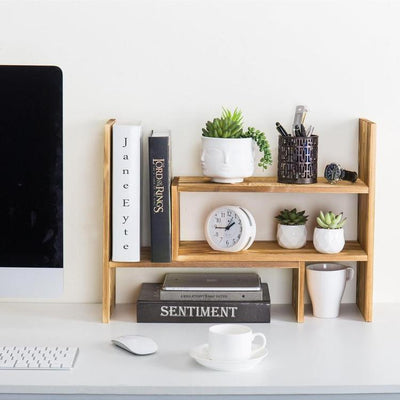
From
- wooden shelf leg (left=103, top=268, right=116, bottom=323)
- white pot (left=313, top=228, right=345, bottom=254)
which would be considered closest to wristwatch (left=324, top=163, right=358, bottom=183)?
white pot (left=313, top=228, right=345, bottom=254)

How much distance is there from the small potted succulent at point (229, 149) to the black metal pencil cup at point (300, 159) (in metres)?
0.05

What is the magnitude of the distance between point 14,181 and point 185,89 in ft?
1.73

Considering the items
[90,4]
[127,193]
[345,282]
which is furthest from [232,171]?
[90,4]

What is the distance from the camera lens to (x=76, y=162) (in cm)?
228

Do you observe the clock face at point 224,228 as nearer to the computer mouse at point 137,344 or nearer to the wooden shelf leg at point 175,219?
the wooden shelf leg at point 175,219

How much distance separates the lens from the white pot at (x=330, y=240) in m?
2.15

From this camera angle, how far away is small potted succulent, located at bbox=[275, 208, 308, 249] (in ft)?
7.25

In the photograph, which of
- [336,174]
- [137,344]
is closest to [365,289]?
[336,174]

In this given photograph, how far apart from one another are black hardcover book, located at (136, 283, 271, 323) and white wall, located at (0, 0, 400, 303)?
0.33 meters

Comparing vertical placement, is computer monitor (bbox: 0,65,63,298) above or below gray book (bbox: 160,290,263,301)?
above

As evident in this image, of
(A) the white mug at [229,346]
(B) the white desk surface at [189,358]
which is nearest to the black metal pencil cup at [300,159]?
(B) the white desk surface at [189,358]

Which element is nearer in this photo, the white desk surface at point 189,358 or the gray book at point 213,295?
the white desk surface at point 189,358

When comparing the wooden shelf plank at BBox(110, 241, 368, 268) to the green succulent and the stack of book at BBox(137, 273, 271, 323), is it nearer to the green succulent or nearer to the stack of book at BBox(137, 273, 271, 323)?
the stack of book at BBox(137, 273, 271, 323)

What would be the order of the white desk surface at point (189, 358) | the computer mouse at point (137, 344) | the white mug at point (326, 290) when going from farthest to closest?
the white mug at point (326, 290), the computer mouse at point (137, 344), the white desk surface at point (189, 358)
